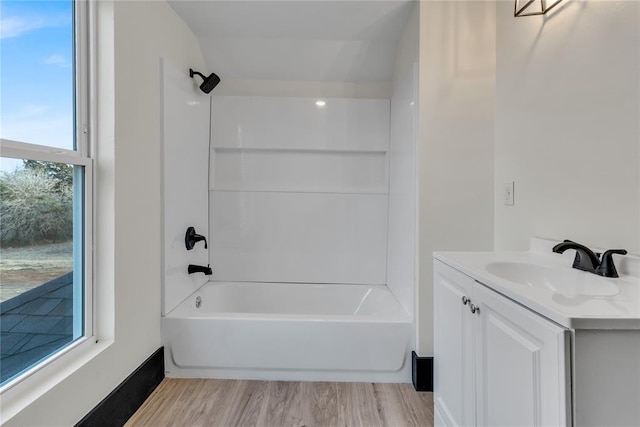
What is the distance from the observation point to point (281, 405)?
5.47 ft

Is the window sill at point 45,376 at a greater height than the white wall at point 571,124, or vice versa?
the white wall at point 571,124

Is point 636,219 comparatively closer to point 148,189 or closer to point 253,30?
point 148,189

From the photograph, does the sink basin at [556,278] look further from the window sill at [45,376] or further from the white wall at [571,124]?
A: the window sill at [45,376]

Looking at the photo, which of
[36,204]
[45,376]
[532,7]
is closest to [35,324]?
[45,376]

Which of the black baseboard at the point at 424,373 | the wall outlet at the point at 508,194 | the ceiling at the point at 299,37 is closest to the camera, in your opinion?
the wall outlet at the point at 508,194

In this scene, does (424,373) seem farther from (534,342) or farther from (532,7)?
(532,7)

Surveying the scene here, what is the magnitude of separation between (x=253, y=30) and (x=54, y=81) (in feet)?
4.43

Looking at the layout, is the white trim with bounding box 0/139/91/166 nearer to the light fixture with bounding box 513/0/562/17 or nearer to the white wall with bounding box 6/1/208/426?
the white wall with bounding box 6/1/208/426

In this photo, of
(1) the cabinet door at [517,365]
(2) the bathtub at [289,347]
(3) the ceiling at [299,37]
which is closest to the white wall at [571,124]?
(1) the cabinet door at [517,365]

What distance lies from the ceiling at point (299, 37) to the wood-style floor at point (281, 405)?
7.32 feet

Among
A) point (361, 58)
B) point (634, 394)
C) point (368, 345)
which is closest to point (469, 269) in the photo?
point (634, 394)

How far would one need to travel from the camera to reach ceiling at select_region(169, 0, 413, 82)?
1975 millimetres

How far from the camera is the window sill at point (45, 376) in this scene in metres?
1.03

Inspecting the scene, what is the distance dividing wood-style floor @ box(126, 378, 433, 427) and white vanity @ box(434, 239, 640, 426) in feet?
1.20
